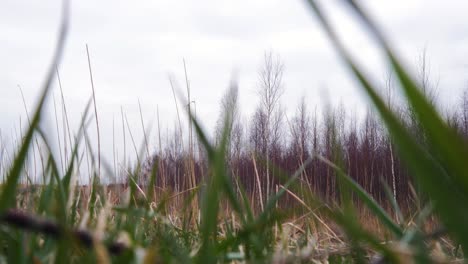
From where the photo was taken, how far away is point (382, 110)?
0.24 m

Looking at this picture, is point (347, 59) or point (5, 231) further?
point (5, 231)

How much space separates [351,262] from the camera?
902 mm

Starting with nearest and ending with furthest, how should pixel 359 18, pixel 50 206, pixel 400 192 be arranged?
pixel 359 18 < pixel 50 206 < pixel 400 192

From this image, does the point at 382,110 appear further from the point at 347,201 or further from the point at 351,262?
the point at 351,262

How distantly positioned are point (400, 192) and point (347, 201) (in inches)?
376

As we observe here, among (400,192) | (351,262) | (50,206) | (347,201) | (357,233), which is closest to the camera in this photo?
(357,233)

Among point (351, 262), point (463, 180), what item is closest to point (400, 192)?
point (351, 262)

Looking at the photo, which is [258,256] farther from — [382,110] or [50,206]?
[382,110]

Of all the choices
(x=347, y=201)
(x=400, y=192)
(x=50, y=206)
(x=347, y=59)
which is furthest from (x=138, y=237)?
(x=400, y=192)

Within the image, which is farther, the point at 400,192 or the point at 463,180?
the point at 400,192

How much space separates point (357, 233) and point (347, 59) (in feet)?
0.58

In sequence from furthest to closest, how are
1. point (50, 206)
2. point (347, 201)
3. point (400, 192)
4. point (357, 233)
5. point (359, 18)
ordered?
1. point (400, 192)
2. point (50, 206)
3. point (347, 201)
4. point (357, 233)
5. point (359, 18)

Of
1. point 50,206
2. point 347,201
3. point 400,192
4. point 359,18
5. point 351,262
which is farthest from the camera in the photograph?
point 400,192

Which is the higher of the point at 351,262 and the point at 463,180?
the point at 463,180
